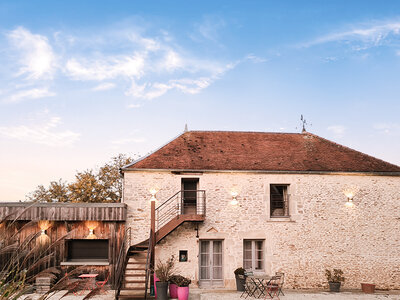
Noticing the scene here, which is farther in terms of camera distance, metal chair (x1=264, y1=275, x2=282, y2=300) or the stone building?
the stone building

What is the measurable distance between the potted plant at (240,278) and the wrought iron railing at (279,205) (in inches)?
96.8

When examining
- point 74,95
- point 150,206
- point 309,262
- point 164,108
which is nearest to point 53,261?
point 150,206

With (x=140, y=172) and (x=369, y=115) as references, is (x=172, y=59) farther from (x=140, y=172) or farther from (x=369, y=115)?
(x=369, y=115)

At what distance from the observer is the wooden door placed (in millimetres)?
13172

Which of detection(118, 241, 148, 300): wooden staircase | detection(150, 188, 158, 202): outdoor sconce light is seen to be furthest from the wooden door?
detection(150, 188, 158, 202): outdoor sconce light

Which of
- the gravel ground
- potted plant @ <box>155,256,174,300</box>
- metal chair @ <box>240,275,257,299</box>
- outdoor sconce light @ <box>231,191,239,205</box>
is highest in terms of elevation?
outdoor sconce light @ <box>231,191,239,205</box>

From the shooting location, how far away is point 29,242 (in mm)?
3059

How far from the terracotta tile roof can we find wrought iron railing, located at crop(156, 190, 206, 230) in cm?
100

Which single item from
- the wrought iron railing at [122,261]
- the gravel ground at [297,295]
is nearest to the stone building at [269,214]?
the wrought iron railing at [122,261]

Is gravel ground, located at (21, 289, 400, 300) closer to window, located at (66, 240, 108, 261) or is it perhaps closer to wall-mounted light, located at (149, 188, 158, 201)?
window, located at (66, 240, 108, 261)

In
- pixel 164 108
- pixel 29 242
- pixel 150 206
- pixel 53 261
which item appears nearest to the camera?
pixel 29 242

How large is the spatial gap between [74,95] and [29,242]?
1088cm

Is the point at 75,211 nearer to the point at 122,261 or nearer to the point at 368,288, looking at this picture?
the point at 122,261

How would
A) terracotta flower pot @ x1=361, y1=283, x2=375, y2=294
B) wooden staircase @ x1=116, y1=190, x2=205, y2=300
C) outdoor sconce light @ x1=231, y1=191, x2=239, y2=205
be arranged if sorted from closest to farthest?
1. wooden staircase @ x1=116, y1=190, x2=205, y2=300
2. terracotta flower pot @ x1=361, y1=283, x2=375, y2=294
3. outdoor sconce light @ x1=231, y1=191, x2=239, y2=205
